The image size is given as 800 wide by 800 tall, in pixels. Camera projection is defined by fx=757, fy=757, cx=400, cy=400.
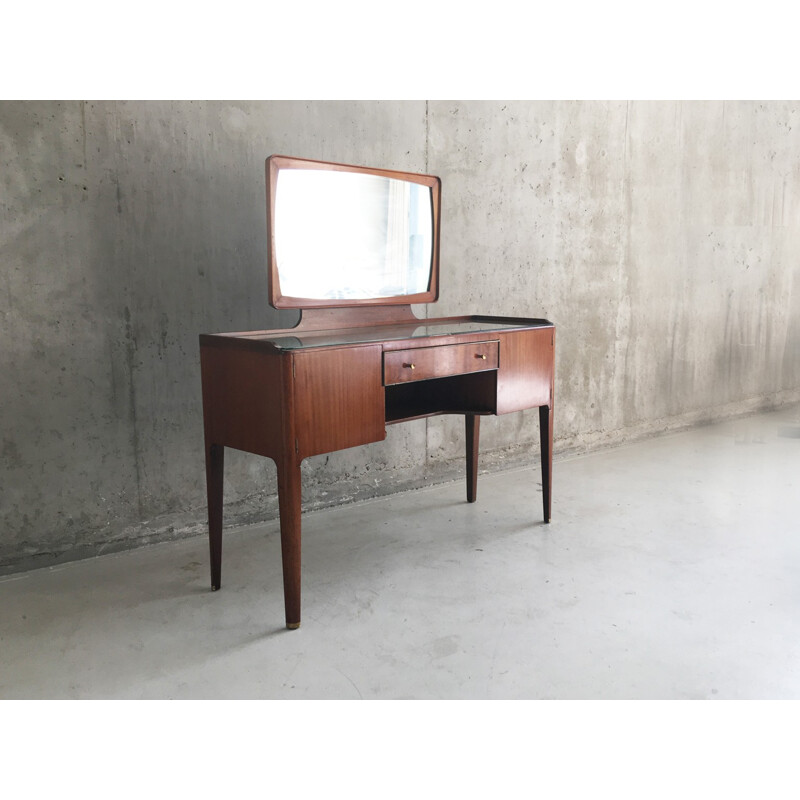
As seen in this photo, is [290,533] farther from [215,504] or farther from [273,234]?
[273,234]

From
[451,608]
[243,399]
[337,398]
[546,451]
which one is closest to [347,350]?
[337,398]

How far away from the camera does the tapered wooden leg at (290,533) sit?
2.07 m

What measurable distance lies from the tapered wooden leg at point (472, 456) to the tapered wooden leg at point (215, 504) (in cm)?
112

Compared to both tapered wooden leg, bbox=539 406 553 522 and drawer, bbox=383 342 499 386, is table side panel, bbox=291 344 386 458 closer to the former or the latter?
drawer, bbox=383 342 499 386

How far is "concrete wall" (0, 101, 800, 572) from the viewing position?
2.41m

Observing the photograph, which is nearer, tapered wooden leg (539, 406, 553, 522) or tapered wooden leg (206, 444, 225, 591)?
tapered wooden leg (206, 444, 225, 591)

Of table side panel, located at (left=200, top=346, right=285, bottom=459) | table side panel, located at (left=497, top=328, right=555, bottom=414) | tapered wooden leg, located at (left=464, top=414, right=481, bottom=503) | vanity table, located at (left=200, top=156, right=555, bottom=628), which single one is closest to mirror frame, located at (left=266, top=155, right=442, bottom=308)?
vanity table, located at (left=200, top=156, right=555, bottom=628)

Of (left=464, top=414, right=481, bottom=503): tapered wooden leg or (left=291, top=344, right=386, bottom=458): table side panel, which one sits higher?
(left=291, top=344, right=386, bottom=458): table side panel

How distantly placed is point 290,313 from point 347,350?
2.72 feet

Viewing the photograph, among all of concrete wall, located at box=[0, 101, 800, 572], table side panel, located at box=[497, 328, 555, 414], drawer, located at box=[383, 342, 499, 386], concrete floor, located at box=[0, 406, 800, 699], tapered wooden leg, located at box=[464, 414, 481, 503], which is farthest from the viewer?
tapered wooden leg, located at box=[464, 414, 481, 503]

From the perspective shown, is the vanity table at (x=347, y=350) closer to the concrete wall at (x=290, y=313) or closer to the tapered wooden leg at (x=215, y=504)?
the tapered wooden leg at (x=215, y=504)

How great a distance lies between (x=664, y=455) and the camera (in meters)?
3.99

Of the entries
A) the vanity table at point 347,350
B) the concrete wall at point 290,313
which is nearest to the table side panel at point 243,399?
the vanity table at point 347,350

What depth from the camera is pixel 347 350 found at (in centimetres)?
216
